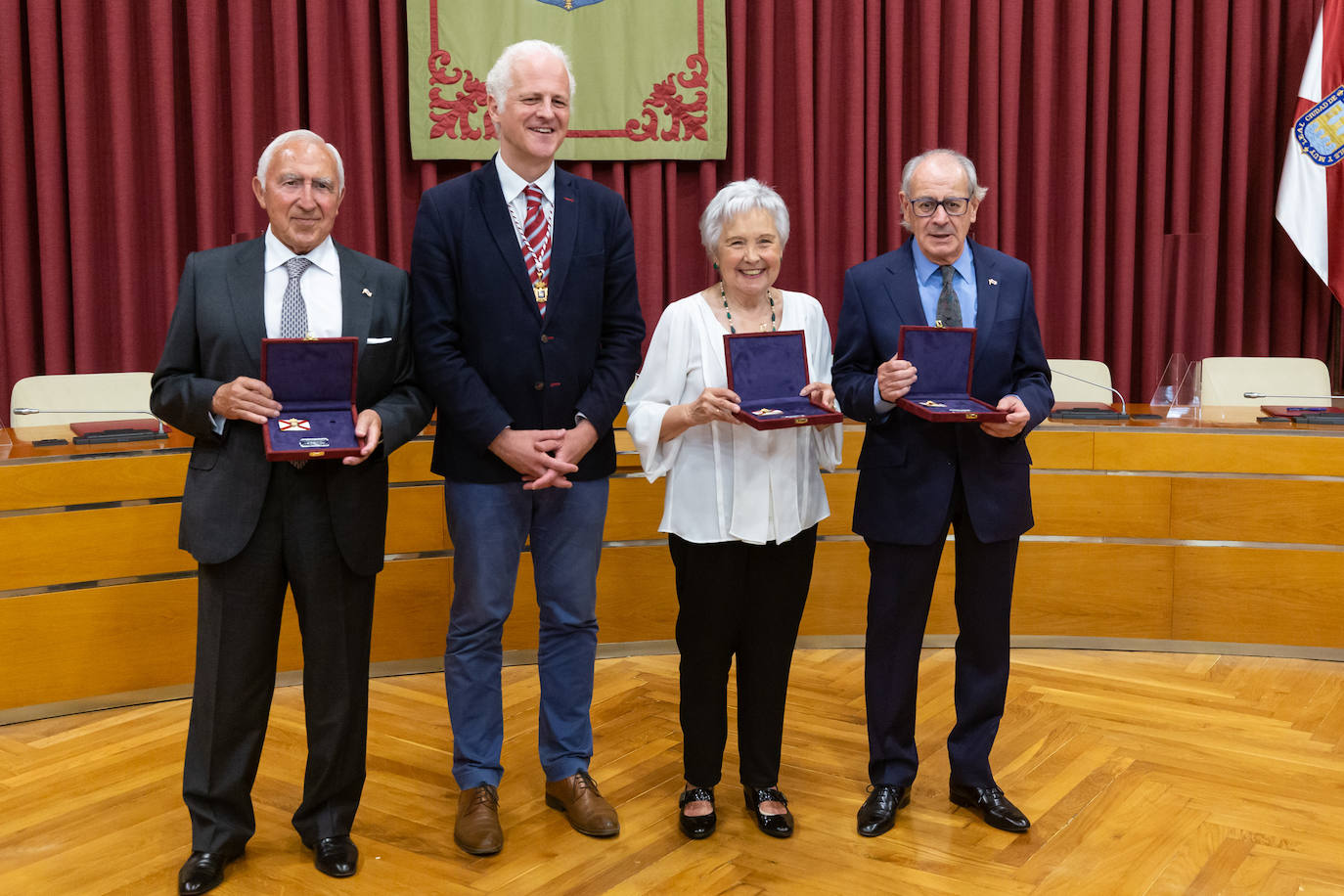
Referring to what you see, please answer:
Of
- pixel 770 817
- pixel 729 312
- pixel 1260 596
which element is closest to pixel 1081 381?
pixel 1260 596

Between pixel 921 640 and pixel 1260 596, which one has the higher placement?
pixel 921 640

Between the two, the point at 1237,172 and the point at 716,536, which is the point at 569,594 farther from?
the point at 1237,172

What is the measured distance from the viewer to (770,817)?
250cm

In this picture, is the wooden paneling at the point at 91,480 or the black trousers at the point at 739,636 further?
the wooden paneling at the point at 91,480

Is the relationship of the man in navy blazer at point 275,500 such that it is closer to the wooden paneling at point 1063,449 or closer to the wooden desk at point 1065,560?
the wooden desk at point 1065,560

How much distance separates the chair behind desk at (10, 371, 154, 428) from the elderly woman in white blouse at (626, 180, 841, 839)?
2235 mm

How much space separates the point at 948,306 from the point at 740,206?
511mm

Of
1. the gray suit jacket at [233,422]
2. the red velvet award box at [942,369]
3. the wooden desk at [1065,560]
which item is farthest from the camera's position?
the wooden desk at [1065,560]

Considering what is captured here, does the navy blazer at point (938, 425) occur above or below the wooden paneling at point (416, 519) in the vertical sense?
above

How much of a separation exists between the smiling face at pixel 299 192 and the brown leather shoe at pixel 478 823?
4.09ft

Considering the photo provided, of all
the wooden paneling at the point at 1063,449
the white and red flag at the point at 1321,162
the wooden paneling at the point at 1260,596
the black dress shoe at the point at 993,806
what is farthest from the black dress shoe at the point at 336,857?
the white and red flag at the point at 1321,162

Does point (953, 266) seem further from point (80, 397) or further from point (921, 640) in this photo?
point (80, 397)

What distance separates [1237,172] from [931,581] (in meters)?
3.75

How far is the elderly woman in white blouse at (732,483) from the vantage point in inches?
91.9
